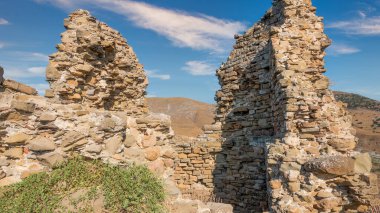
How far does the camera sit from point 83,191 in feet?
15.2

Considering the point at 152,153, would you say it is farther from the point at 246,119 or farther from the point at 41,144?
the point at 41,144

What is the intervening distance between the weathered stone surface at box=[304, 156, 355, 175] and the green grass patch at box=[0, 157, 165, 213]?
2775 mm

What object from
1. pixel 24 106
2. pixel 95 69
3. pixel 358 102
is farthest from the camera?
pixel 358 102

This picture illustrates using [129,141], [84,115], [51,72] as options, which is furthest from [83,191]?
[51,72]

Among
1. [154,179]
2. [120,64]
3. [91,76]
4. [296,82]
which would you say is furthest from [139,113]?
[296,82]

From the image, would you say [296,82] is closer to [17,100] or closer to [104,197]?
[104,197]

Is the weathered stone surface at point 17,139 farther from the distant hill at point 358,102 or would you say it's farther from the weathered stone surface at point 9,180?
the distant hill at point 358,102

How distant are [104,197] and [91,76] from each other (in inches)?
180

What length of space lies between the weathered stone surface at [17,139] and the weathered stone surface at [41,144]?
0.12 meters

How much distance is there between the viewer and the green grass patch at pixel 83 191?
4316mm

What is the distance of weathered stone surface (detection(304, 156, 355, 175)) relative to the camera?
15.8 feet

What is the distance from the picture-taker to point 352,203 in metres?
4.81

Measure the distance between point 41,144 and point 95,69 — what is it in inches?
143

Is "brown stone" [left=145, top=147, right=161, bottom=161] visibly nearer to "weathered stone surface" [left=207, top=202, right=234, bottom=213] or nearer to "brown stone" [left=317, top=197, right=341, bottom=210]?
"weathered stone surface" [left=207, top=202, right=234, bottom=213]
